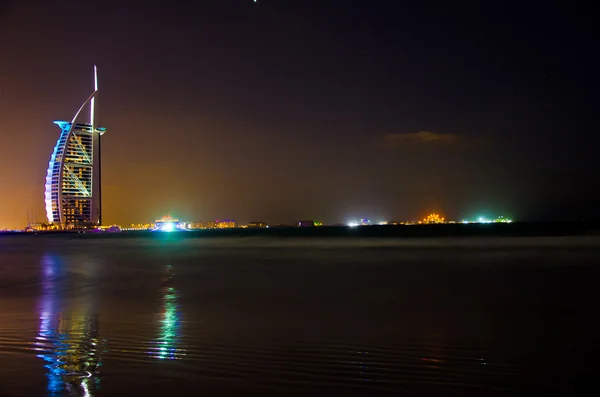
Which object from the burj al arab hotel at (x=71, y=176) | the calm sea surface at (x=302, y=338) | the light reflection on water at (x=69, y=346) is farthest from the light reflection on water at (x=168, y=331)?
the burj al arab hotel at (x=71, y=176)

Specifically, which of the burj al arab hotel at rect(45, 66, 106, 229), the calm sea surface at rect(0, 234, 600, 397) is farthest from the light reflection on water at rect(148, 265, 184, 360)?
the burj al arab hotel at rect(45, 66, 106, 229)

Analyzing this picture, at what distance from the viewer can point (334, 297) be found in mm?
16328

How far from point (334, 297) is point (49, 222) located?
6777 inches

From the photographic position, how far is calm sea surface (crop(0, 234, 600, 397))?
701cm

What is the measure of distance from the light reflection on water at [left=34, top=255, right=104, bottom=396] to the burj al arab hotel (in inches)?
6280

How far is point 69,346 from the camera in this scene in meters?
9.29

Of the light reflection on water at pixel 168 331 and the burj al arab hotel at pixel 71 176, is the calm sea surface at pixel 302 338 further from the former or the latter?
the burj al arab hotel at pixel 71 176

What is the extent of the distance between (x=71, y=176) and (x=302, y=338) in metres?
169

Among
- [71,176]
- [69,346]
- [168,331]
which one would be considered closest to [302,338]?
[168,331]

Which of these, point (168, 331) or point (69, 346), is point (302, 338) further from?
point (69, 346)

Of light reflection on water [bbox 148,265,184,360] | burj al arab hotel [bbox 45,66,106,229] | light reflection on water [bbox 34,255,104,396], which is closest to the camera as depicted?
light reflection on water [bbox 34,255,104,396]

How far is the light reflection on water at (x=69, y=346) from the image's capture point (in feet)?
22.9

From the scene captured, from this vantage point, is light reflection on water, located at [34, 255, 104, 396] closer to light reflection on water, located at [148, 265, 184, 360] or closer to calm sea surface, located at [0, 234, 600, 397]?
calm sea surface, located at [0, 234, 600, 397]

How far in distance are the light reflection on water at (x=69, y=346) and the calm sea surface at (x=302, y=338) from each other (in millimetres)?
31
